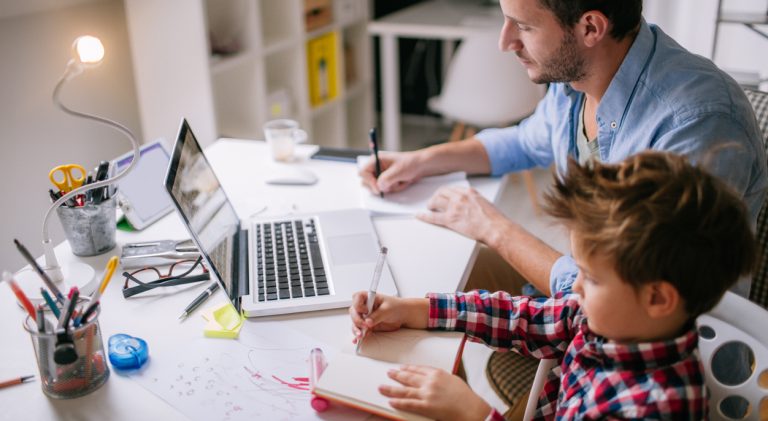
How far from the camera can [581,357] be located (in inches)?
37.4

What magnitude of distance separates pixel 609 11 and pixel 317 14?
6.56ft

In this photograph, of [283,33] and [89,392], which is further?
[283,33]

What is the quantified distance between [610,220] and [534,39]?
0.64 m

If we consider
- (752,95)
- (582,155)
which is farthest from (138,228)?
(752,95)

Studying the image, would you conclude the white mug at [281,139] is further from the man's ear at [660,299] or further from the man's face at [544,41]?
the man's ear at [660,299]

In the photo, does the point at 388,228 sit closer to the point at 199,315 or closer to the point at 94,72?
the point at 199,315

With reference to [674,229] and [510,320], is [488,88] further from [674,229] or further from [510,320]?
[674,229]

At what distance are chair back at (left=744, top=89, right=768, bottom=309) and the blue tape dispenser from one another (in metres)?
1.20

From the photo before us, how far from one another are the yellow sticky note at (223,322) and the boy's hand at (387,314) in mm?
181

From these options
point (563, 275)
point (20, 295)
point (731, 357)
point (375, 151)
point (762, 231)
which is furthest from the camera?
point (375, 151)

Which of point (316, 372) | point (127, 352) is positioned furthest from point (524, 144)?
point (127, 352)

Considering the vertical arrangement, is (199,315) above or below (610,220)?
below

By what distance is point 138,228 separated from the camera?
1.41m

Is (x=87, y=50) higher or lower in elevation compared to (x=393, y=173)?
higher
